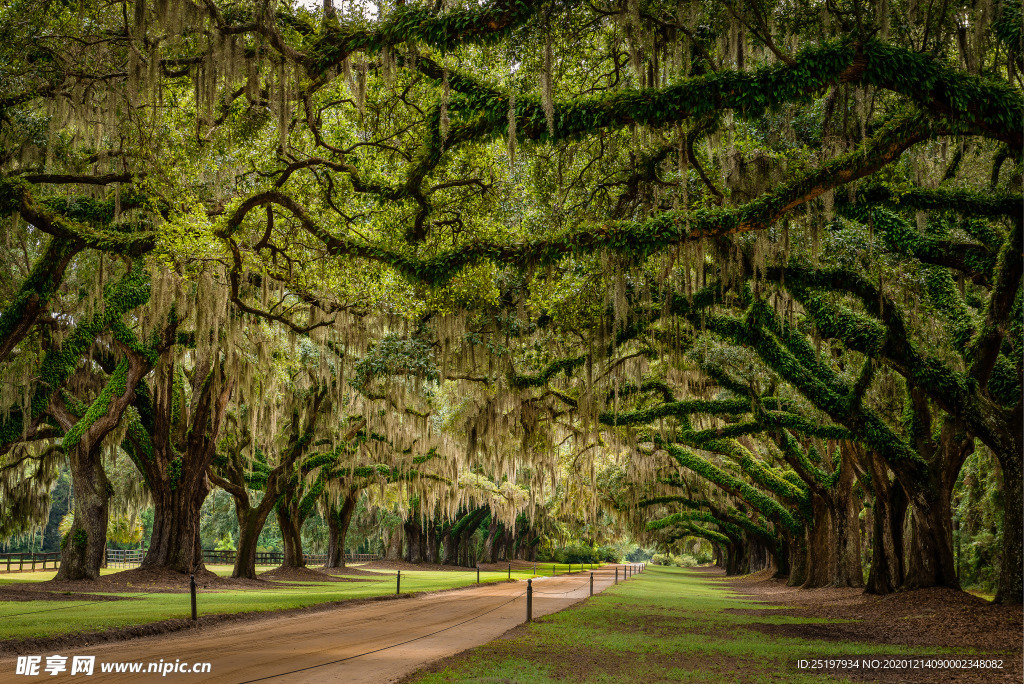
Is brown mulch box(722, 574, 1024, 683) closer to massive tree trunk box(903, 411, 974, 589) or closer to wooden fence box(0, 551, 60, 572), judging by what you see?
massive tree trunk box(903, 411, 974, 589)

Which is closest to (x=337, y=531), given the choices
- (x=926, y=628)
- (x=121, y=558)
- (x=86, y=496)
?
(x=86, y=496)

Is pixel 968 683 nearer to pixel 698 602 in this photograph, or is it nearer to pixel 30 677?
pixel 30 677

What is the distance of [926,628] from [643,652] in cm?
540

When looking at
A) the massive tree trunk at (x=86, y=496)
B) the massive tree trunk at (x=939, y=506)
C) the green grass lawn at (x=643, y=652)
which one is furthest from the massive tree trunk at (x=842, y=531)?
the massive tree trunk at (x=86, y=496)

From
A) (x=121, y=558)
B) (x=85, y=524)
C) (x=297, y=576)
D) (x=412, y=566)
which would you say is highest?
(x=85, y=524)

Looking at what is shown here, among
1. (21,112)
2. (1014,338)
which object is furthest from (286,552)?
(1014,338)

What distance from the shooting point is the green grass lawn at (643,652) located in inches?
299

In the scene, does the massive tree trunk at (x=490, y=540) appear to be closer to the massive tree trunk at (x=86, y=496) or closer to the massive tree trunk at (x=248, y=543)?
the massive tree trunk at (x=248, y=543)

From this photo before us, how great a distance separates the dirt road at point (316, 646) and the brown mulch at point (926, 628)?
508cm

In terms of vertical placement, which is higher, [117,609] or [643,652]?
[643,652]

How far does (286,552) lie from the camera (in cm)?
3117

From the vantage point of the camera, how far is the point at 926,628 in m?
11.6

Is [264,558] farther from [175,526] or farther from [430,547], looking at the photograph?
[175,526]

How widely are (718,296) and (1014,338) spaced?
511 centimetres
